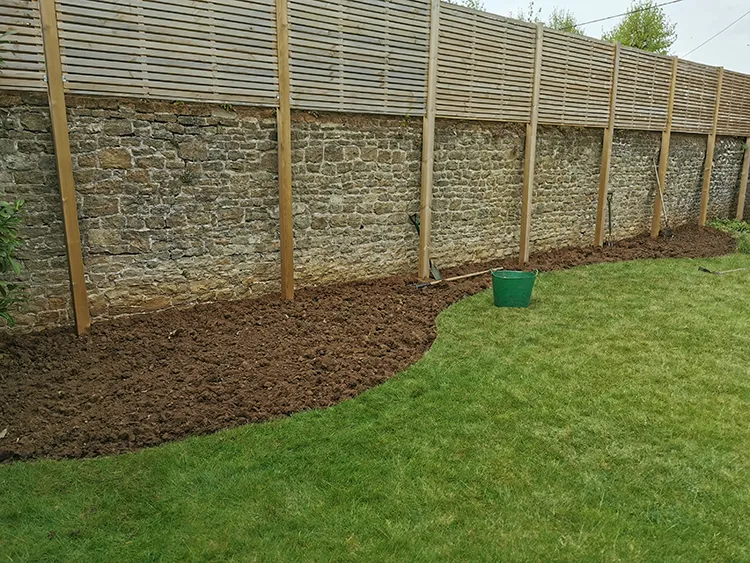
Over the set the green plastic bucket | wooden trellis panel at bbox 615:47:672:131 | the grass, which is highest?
wooden trellis panel at bbox 615:47:672:131

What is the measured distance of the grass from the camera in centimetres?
276

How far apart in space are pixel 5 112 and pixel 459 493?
4.97 meters

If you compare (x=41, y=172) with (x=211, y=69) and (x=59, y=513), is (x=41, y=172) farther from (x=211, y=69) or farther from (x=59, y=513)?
(x=59, y=513)

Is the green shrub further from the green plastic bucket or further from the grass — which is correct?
the grass

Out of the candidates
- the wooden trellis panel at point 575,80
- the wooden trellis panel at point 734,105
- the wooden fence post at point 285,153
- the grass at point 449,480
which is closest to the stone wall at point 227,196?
the wooden fence post at point 285,153

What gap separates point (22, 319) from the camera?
16.3ft

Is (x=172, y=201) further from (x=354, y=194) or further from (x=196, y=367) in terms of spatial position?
(x=354, y=194)

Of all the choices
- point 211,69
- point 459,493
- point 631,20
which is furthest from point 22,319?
point 631,20

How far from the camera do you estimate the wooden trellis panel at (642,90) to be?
35.5 feet

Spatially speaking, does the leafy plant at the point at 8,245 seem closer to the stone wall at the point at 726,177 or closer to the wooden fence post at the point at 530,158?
the wooden fence post at the point at 530,158

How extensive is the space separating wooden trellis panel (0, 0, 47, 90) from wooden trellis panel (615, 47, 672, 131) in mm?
10227

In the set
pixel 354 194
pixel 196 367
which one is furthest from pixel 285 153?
pixel 196 367

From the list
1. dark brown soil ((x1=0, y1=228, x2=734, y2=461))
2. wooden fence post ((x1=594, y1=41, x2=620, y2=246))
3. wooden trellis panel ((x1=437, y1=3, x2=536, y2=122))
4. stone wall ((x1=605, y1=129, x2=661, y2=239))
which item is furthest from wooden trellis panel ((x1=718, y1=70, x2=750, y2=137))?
dark brown soil ((x1=0, y1=228, x2=734, y2=461))

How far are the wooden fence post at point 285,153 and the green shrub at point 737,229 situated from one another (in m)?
10.5
